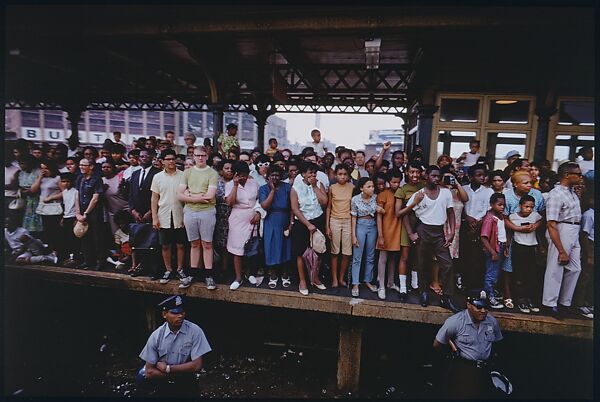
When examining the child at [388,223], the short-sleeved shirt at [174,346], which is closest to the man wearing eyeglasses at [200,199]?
the short-sleeved shirt at [174,346]

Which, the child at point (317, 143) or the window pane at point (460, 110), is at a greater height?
the window pane at point (460, 110)

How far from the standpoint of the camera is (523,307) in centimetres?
415

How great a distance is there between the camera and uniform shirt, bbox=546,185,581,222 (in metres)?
3.92

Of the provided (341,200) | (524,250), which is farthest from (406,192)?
(524,250)

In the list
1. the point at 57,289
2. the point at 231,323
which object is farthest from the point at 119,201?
the point at 231,323

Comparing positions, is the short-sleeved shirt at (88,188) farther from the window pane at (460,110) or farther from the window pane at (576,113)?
the window pane at (576,113)

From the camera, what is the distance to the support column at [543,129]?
697 centimetres

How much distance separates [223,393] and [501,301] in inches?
160

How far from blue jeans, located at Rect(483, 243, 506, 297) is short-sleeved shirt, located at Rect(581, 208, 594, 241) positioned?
94 cm

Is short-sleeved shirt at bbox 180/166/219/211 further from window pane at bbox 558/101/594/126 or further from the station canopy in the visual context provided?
window pane at bbox 558/101/594/126

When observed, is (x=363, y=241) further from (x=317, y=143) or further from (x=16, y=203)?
(x=16, y=203)

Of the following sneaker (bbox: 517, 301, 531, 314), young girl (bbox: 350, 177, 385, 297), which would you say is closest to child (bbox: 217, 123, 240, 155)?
young girl (bbox: 350, 177, 385, 297)

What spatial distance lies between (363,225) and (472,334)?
1.79 metres

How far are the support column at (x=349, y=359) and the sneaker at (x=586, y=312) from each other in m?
2.75
